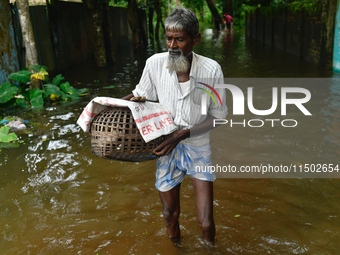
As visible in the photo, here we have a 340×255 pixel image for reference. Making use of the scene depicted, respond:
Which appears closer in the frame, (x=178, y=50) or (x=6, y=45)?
(x=178, y=50)

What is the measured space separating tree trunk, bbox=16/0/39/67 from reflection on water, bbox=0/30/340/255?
215cm

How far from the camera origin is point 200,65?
2.67m

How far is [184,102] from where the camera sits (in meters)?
2.69

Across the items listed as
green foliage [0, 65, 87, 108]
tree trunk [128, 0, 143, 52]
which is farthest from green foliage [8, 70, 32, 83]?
tree trunk [128, 0, 143, 52]

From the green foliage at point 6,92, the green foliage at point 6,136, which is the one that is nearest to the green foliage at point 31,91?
the green foliage at point 6,92

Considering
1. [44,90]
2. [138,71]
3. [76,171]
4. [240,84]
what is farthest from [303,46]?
[76,171]

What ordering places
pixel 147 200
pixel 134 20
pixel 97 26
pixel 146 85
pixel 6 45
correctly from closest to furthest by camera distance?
pixel 146 85 → pixel 147 200 → pixel 6 45 → pixel 97 26 → pixel 134 20

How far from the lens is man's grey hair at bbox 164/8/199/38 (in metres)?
2.49

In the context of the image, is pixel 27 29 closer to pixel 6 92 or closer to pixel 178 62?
pixel 6 92

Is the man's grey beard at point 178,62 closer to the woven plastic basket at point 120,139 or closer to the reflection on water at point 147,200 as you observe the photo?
the woven plastic basket at point 120,139

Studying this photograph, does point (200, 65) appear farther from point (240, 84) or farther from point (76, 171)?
point (240, 84)

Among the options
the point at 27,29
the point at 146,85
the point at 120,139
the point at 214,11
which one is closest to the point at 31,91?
the point at 27,29

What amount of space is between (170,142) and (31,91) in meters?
6.04

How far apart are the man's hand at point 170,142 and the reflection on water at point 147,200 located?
1096 mm
